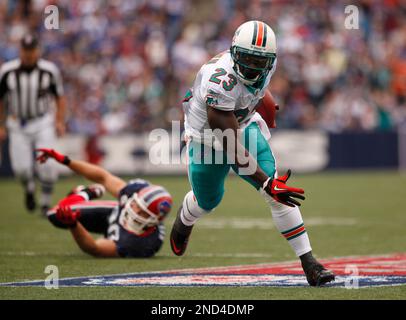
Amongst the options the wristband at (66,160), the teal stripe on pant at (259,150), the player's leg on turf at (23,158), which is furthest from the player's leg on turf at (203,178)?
the player's leg on turf at (23,158)

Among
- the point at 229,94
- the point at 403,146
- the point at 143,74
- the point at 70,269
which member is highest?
the point at 229,94

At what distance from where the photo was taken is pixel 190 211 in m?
6.68

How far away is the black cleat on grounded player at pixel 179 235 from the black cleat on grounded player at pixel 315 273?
1322mm

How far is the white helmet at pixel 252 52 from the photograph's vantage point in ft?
18.7

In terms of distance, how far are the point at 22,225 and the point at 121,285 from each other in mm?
4394

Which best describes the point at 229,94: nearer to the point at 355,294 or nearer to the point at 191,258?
the point at 355,294

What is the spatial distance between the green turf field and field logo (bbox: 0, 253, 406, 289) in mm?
203

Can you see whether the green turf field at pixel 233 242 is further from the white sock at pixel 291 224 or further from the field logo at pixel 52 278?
the white sock at pixel 291 224

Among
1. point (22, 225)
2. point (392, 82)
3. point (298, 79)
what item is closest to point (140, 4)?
point (298, 79)

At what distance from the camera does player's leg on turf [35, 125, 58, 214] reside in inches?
425

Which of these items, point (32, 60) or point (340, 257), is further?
point (32, 60)

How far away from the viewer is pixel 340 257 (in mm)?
7352

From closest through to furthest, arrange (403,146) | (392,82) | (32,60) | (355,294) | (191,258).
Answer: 1. (355,294)
2. (191,258)
3. (32,60)
4. (403,146)
5. (392,82)

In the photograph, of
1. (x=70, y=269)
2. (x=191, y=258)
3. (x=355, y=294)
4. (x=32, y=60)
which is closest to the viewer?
(x=355, y=294)
